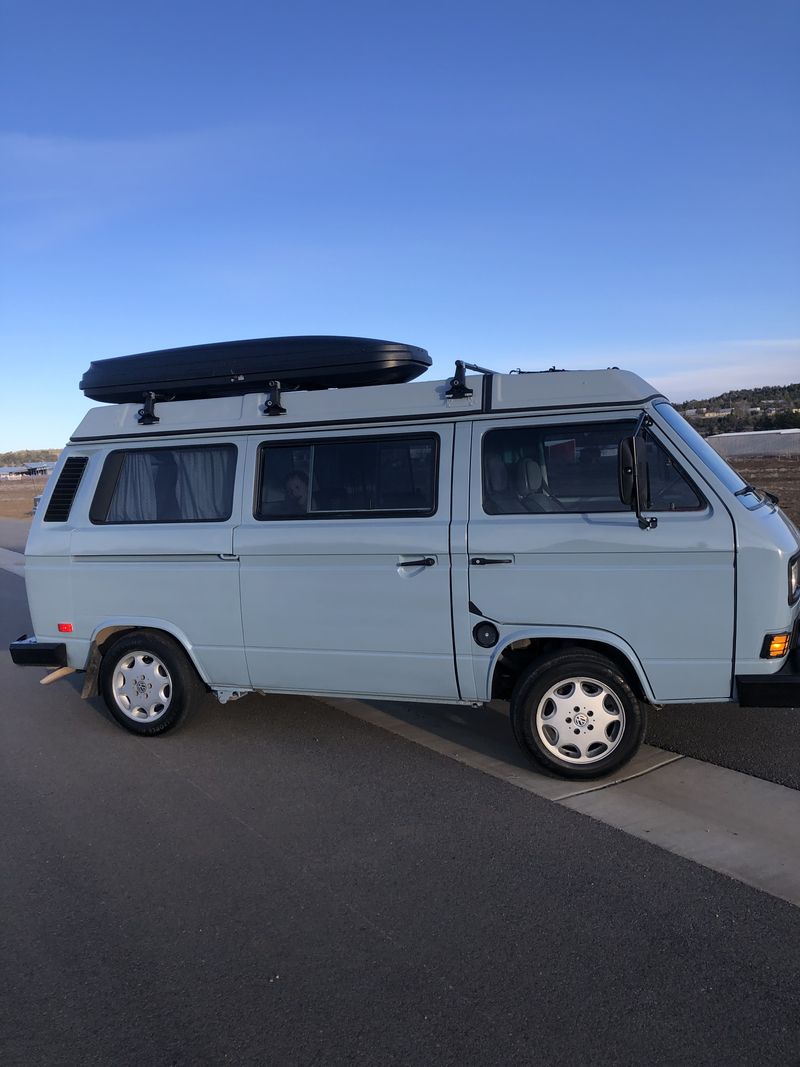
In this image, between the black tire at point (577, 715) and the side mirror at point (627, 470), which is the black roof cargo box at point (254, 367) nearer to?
the side mirror at point (627, 470)

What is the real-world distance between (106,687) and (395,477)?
265 centimetres

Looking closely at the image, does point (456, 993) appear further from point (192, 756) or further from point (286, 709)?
point (286, 709)

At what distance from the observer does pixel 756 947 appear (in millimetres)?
3295

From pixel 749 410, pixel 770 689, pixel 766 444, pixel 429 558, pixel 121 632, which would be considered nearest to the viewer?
pixel 770 689

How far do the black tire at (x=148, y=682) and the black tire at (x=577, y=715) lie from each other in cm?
232

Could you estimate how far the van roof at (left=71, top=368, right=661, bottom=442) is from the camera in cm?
485

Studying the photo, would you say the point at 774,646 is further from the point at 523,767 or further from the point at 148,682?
the point at 148,682

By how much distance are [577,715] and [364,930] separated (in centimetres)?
182

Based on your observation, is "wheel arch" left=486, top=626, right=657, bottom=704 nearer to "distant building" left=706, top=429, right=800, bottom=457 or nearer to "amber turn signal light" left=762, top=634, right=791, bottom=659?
"amber turn signal light" left=762, top=634, right=791, bottom=659

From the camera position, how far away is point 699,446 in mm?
4762

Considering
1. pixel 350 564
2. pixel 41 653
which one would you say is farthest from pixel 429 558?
pixel 41 653

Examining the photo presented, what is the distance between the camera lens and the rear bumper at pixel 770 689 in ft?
14.5

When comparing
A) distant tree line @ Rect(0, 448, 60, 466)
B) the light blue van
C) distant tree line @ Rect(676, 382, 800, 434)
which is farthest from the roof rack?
distant tree line @ Rect(0, 448, 60, 466)

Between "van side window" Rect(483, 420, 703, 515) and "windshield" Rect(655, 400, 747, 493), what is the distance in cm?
16
